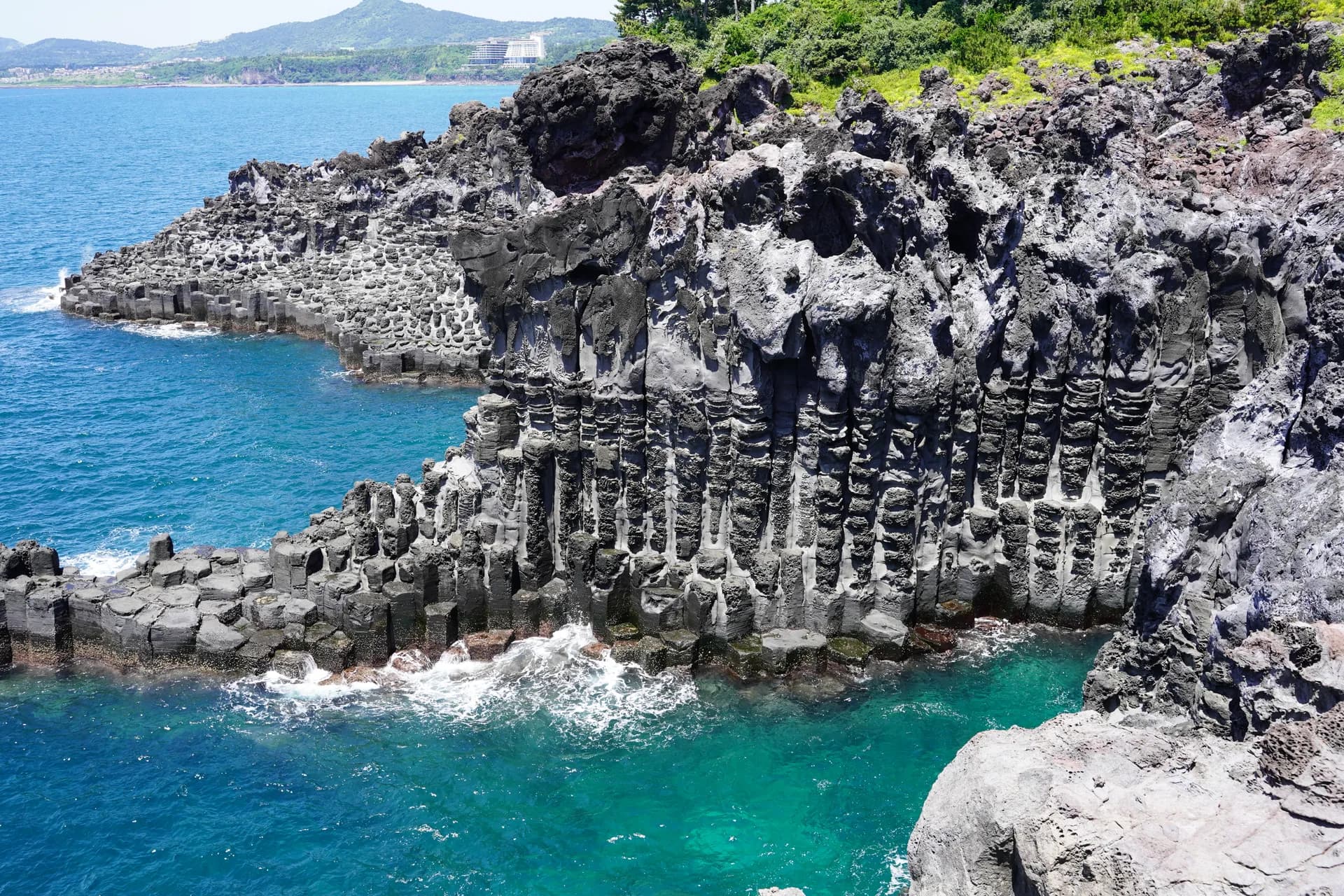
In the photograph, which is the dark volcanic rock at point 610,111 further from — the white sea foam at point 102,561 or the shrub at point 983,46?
the white sea foam at point 102,561

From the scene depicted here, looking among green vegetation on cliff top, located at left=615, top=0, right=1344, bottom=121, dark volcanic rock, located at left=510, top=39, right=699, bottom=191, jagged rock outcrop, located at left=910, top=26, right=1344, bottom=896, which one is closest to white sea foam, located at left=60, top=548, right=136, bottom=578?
dark volcanic rock, located at left=510, top=39, right=699, bottom=191

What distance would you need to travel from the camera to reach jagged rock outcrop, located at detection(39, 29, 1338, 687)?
87.1 feet

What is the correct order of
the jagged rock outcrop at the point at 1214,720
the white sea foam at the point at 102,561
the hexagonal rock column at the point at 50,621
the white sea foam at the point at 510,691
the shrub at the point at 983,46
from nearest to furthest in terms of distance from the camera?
the jagged rock outcrop at the point at 1214,720 < the white sea foam at the point at 510,691 < the hexagonal rock column at the point at 50,621 < the white sea foam at the point at 102,561 < the shrub at the point at 983,46

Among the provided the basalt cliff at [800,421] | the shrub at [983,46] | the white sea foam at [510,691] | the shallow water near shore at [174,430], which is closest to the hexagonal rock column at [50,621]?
the basalt cliff at [800,421]

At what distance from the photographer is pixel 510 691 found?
26969 millimetres

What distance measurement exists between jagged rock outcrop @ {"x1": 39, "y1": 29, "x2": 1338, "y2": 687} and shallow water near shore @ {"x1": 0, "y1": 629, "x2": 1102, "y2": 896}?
2.25 metres

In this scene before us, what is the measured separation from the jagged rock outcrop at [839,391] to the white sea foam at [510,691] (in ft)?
4.20

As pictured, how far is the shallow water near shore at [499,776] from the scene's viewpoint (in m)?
21.7

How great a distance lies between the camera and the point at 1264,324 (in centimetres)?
2644

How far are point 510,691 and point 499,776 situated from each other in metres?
3.11

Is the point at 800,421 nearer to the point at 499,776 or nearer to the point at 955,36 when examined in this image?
the point at 499,776

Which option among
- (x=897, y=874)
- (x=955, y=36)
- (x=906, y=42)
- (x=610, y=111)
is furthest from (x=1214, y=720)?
(x=906, y=42)

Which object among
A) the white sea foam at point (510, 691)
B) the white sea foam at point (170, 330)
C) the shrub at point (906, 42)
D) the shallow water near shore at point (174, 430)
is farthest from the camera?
the shrub at point (906, 42)

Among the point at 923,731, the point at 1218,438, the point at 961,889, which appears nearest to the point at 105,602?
the point at 923,731
